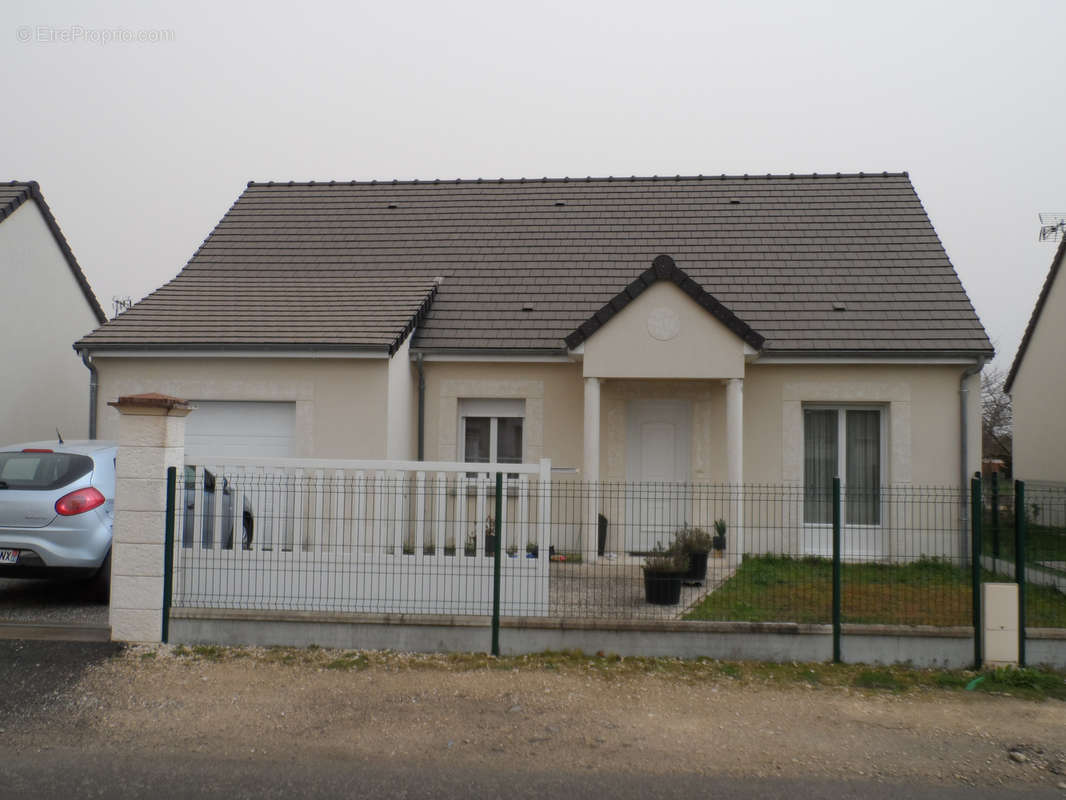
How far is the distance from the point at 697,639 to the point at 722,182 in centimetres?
1126

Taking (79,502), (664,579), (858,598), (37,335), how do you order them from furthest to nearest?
1. (37,335)
2. (858,598)
3. (79,502)
4. (664,579)

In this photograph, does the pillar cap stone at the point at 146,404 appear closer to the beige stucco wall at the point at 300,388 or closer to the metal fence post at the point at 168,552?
the metal fence post at the point at 168,552

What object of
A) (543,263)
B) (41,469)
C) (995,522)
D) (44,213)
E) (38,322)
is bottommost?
(995,522)

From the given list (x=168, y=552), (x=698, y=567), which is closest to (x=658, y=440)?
(x=698, y=567)

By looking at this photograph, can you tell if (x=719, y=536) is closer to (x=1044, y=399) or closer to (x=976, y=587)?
(x=976, y=587)

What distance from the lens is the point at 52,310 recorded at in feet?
52.1

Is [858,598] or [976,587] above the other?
[976,587]

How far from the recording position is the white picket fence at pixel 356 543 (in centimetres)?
734

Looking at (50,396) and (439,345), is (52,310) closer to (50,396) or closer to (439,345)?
(50,396)

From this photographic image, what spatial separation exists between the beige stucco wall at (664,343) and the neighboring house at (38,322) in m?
10.3

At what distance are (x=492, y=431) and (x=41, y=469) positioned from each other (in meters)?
6.23

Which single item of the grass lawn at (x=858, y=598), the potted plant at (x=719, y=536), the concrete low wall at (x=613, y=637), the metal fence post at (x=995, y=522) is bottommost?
the concrete low wall at (x=613, y=637)

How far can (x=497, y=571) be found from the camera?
7211mm

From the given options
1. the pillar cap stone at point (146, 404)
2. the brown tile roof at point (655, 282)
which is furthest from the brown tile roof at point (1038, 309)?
the pillar cap stone at point (146, 404)
